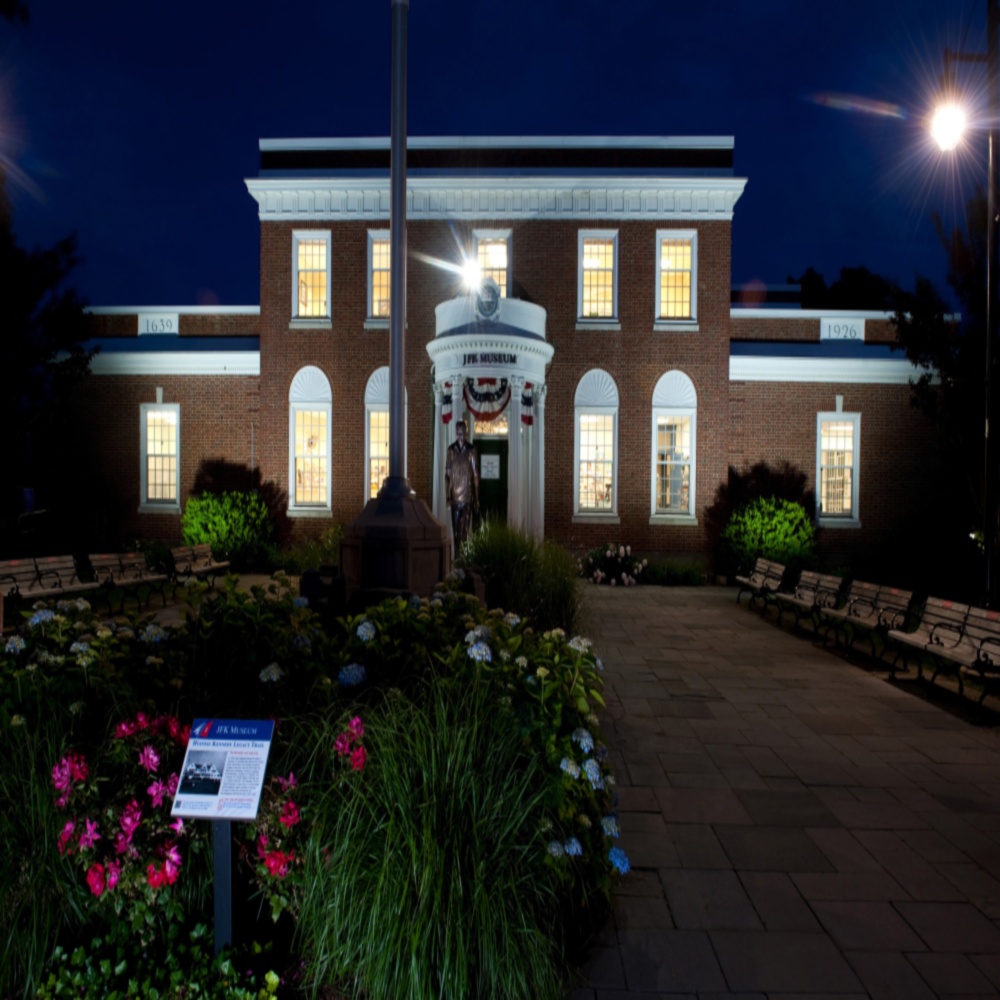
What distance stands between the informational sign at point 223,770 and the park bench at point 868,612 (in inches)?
A: 328

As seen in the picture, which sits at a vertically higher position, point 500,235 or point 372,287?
point 500,235

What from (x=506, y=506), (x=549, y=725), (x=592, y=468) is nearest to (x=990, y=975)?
(x=549, y=725)

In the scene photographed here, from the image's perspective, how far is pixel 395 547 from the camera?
7.05 m

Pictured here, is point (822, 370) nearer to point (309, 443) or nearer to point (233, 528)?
point (309, 443)

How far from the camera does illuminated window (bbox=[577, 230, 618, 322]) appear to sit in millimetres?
19406

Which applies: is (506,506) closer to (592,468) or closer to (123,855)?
(592,468)

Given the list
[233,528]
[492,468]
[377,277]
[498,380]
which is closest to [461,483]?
→ [498,380]

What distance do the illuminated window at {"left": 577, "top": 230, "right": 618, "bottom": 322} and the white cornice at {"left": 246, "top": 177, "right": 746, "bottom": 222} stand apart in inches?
24.7

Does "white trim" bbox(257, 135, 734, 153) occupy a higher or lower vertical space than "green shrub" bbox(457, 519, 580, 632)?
higher

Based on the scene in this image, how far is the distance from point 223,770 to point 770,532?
16.2m

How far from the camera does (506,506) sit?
18047 millimetres

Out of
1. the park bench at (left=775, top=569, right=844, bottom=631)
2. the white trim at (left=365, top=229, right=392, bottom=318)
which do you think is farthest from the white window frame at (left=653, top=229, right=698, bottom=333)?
the park bench at (left=775, top=569, right=844, bottom=631)

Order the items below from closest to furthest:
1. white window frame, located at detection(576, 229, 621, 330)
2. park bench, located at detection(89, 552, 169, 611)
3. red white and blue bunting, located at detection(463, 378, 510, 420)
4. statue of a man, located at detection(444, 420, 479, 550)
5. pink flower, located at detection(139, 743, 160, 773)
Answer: pink flower, located at detection(139, 743, 160, 773) < park bench, located at detection(89, 552, 169, 611) < statue of a man, located at detection(444, 420, 479, 550) < red white and blue bunting, located at detection(463, 378, 510, 420) < white window frame, located at detection(576, 229, 621, 330)

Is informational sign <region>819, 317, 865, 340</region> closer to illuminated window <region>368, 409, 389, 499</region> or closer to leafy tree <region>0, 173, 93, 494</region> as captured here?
illuminated window <region>368, 409, 389, 499</region>
